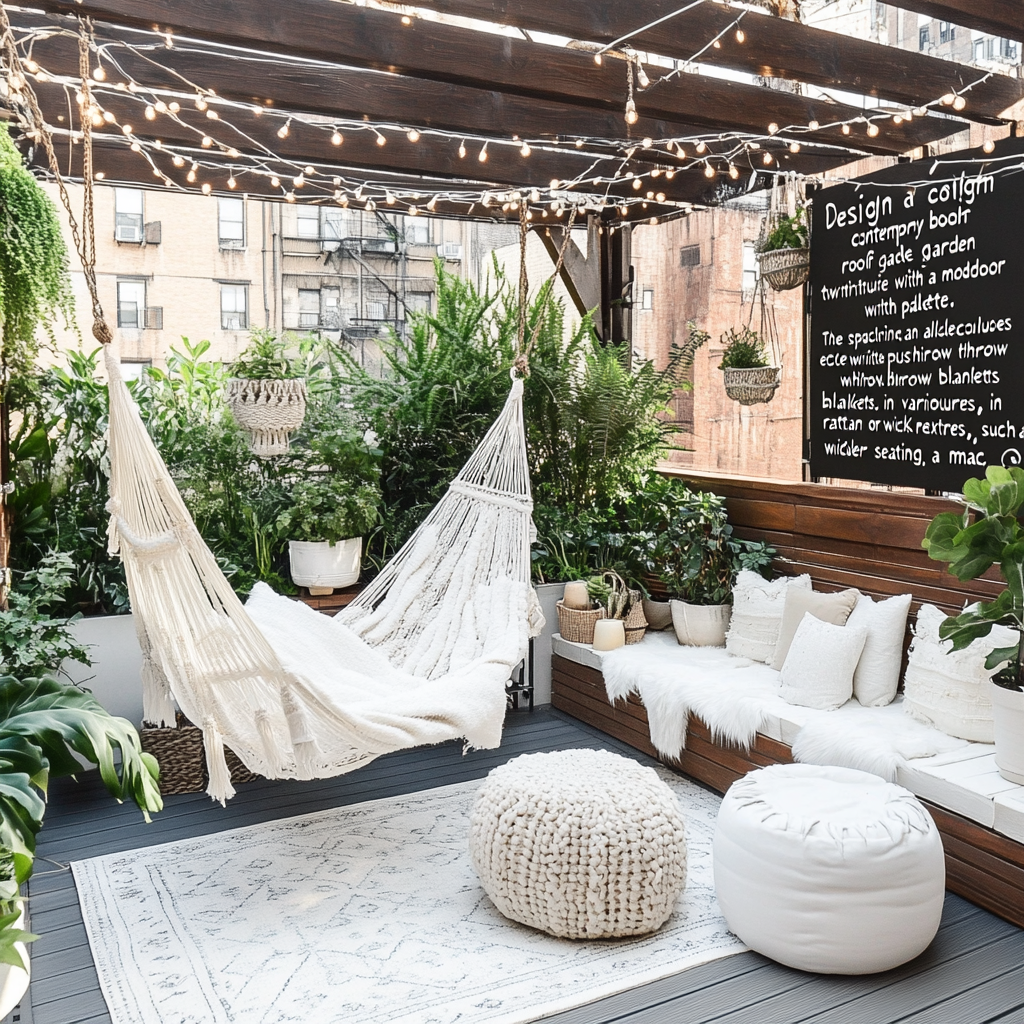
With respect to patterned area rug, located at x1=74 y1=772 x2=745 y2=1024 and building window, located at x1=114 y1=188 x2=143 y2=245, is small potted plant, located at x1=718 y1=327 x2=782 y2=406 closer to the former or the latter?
patterned area rug, located at x1=74 y1=772 x2=745 y2=1024

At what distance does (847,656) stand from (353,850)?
1589 mm

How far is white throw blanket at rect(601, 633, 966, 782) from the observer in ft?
8.45

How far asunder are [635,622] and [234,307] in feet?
9.93

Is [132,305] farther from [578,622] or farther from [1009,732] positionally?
[1009,732]

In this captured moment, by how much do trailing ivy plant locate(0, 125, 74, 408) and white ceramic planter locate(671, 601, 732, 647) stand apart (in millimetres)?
2422

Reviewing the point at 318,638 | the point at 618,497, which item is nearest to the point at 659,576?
the point at 618,497

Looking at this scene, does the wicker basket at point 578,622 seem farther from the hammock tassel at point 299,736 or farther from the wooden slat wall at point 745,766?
the hammock tassel at point 299,736

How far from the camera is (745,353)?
3.76 meters

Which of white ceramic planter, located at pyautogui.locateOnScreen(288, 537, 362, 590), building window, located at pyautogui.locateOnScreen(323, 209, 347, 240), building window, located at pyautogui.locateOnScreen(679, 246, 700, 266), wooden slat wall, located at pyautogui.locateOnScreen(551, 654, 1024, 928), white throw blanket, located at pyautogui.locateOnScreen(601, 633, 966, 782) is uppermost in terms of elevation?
building window, located at pyautogui.locateOnScreen(323, 209, 347, 240)

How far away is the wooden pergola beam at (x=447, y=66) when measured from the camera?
2334 millimetres

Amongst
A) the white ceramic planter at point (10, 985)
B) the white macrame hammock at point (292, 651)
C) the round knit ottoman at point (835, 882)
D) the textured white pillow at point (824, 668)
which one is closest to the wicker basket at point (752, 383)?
the textured white pillow at point (824, 668)

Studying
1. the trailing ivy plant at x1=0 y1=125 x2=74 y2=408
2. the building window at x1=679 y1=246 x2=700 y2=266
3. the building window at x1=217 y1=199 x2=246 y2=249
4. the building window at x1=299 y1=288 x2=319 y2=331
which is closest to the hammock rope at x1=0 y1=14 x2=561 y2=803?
the trailing ivy plant at x1=0 y1=125 x2=74 y2=408

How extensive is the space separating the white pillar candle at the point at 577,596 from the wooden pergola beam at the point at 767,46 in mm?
1995

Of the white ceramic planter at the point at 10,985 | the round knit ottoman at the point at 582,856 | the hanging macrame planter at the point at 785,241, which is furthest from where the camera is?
the hanging macrame planter at the point at 785,241
